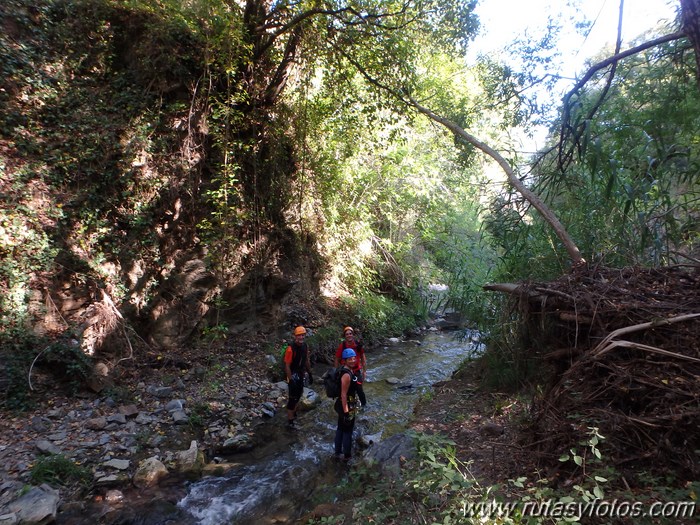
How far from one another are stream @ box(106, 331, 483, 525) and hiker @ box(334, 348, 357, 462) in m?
0.19

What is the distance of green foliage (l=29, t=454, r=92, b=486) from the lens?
180 inches

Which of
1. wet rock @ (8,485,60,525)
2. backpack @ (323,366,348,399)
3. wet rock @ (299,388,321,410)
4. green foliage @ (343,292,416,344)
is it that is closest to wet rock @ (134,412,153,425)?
wet rock @ (8,485,60,525)

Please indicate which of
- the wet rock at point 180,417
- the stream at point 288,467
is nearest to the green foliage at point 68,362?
the wet rock at point 180,417

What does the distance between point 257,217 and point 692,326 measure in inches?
332

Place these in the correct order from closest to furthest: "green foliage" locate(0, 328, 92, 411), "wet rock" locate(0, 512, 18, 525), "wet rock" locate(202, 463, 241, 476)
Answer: "wet rock" locate(0, 512, 18, 525) < "wet rock" locate(202, 463, 241, 476) < "green foliage" locate(0, 328, 92, 411)

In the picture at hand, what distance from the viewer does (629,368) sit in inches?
143

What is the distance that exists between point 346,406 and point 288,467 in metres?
1.22

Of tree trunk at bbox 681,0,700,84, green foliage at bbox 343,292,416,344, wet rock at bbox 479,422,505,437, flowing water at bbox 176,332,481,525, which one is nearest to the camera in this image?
tree trunk at bbox 681,0,700,84

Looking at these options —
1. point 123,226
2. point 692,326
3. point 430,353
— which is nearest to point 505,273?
point 692,326

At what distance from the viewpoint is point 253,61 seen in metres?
9.45

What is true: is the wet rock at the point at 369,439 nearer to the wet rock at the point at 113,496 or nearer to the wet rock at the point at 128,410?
the wet rock at the point at 113,496

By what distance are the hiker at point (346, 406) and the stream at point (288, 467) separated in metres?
0.19

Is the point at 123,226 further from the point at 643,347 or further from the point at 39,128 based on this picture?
the point at 643,347

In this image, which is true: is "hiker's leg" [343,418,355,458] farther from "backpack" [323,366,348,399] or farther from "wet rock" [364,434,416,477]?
"backpack" [323,366,348,399]
